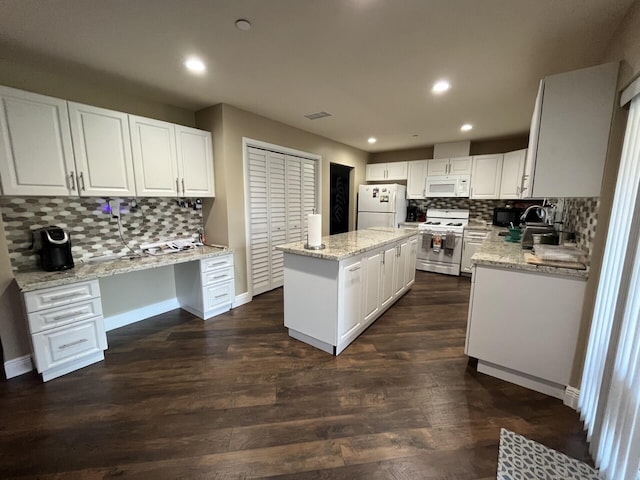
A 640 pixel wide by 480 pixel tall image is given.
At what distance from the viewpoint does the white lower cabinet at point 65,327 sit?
193 cm

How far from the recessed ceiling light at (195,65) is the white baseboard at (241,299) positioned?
8.25 ft

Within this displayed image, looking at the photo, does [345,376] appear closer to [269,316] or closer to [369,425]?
[369,425]

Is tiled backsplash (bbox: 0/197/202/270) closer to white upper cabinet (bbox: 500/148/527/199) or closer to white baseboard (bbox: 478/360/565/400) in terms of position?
white baseboard (bbox: 478/360/565/400)

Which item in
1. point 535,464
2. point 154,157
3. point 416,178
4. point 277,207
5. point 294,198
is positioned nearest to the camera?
point 535,464

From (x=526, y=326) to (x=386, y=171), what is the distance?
4334 mm

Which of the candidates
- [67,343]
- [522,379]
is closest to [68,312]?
[67,343]

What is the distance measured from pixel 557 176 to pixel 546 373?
1393 mm

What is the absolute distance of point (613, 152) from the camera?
152 centimetres

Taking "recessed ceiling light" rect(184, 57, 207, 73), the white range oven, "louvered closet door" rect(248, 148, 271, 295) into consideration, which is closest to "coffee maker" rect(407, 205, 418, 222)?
the white range oven

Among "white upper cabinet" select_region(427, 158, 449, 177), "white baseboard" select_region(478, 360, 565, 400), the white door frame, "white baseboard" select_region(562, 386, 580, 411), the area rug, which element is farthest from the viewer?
"white upper cabinet" select_region(427, 158, 449, 177)

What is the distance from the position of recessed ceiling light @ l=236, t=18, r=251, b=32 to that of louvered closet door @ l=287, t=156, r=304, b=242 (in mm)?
2265

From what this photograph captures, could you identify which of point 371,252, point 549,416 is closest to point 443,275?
point 371,252

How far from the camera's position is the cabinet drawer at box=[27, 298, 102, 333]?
6.32 ft

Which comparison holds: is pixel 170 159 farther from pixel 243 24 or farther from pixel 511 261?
pixel 511 261
